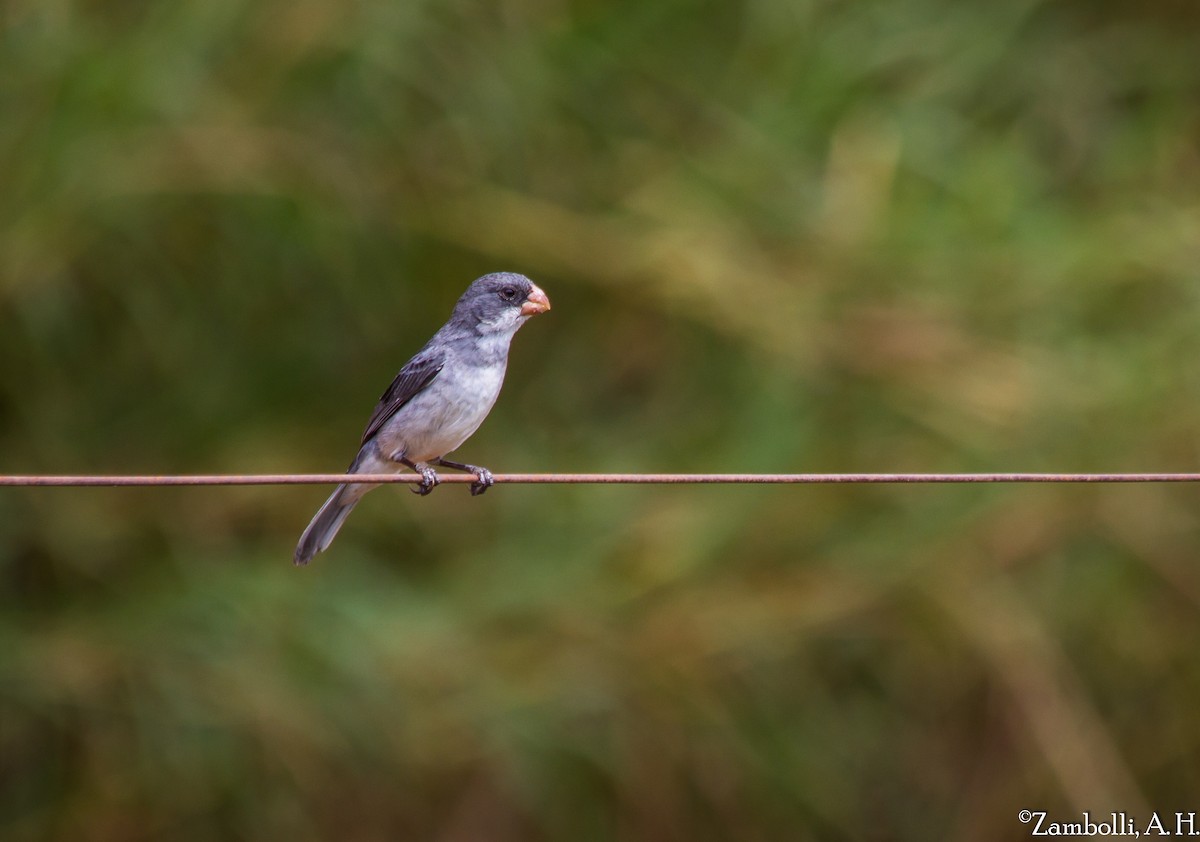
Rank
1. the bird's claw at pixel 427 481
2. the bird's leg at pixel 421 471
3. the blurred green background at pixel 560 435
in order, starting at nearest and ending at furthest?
the bird's claw at pixel 427 481 < the bird's leg at pixel 421 471 < the blurred green background at pixel 560 435

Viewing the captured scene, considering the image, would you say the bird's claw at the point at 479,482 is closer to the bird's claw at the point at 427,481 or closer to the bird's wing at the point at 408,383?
the bird's claw at the point at 427,481

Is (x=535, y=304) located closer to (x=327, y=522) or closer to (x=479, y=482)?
(x=479, y=482)

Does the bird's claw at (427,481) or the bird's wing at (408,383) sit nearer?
the bird's claw at (427,481)

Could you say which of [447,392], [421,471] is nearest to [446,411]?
[447,392]

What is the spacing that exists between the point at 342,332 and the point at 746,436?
1678 millimetres

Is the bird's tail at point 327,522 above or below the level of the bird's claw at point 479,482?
below

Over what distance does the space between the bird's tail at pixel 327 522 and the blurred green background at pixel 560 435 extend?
91 cm

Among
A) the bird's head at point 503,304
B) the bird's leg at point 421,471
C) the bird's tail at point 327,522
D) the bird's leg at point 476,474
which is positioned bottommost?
the bird's tail at point 327,522

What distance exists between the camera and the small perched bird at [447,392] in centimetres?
533

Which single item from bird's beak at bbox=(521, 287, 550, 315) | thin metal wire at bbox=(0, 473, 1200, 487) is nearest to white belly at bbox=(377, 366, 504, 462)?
bird's beak at bbox=(521, 287, 550, 315)

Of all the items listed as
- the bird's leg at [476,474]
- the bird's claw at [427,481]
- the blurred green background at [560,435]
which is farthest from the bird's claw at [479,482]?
the blurred green background at [560,435]

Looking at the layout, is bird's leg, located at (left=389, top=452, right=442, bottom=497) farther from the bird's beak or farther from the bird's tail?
the bird's beak

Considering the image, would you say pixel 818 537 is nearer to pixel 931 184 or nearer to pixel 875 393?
pixel 875 393

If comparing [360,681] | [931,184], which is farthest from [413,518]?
[931,184]
